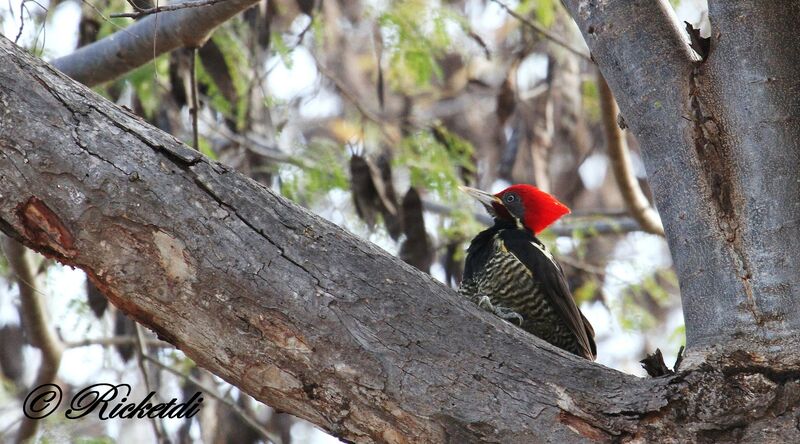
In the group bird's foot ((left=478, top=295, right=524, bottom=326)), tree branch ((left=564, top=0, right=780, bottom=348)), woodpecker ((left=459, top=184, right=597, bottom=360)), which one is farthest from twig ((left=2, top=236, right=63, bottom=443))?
tree branch ((left=564, top=0, right=780, bottom=348))

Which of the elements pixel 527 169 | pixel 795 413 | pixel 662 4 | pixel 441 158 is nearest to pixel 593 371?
pixel 795 413

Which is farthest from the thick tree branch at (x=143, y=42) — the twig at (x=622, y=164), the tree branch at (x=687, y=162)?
the twig at (x=622, y=164)

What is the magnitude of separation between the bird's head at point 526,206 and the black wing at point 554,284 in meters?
0.39

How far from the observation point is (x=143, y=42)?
4082mm

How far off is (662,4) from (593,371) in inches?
46.6

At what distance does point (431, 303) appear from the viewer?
8.38 feet

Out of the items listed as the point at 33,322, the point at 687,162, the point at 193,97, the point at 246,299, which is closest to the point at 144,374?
the point at 33,322

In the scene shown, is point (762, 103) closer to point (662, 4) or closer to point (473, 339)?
point (662, 4)

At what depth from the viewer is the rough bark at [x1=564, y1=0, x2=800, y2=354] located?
2543 millimetres

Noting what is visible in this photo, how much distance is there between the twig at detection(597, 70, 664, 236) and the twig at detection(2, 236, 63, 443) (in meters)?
2.86

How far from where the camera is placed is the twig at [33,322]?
4.10 m

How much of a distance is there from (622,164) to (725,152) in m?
2.39

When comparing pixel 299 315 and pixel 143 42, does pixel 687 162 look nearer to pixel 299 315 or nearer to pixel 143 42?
pixel 299 315

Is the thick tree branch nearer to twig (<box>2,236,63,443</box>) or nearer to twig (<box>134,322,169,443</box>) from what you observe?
twig (<box>2,236,63,443</box>)
